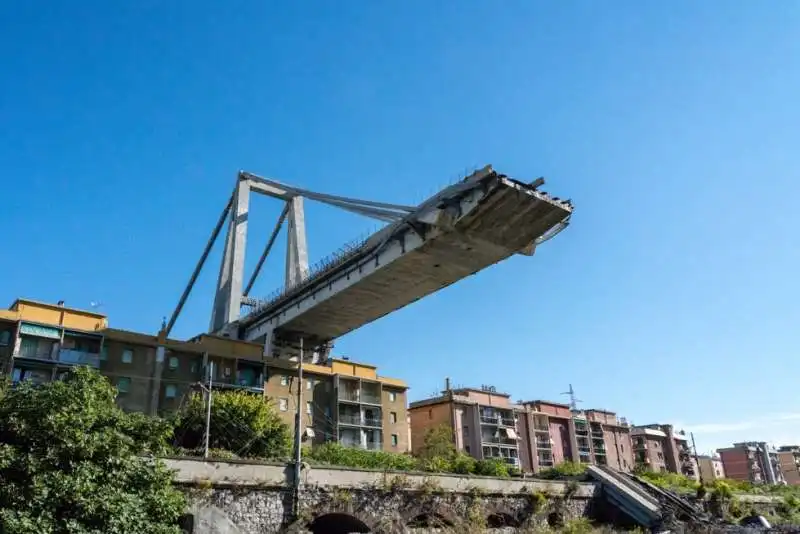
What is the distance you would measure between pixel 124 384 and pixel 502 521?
24723 millimetres

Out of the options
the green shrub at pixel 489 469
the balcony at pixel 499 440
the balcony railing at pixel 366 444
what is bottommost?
the green shrub at pixel 489 469

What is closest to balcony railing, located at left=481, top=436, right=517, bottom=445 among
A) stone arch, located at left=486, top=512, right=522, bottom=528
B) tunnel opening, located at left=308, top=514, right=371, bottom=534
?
stone arch, located at left=486, top=512, right=522, bottom=528

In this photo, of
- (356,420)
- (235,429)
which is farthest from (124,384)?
(356,420)

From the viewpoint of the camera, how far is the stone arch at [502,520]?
79.7 feet

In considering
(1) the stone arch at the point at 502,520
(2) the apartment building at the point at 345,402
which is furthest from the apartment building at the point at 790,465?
(1) the stone arch at the point at 502,520

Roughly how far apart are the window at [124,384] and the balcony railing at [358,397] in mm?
15977

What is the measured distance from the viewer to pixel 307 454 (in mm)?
30781

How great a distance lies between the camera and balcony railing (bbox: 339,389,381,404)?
49.3 meters

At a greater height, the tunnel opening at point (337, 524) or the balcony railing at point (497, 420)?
the balcony railing at point (497, 420)

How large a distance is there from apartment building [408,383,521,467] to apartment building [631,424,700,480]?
29343mm

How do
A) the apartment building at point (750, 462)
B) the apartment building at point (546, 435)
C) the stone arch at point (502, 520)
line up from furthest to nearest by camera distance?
the apartment building at point (750, 462), the apartment building at point (546, 435), the stone arch at point (502, 520)

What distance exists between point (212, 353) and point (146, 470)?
30206 mm

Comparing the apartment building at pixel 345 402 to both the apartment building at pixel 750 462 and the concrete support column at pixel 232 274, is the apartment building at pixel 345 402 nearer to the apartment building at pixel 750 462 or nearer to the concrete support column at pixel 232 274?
the concrete support column at pixel 232 274

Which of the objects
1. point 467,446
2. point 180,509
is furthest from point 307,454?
point 467,446
